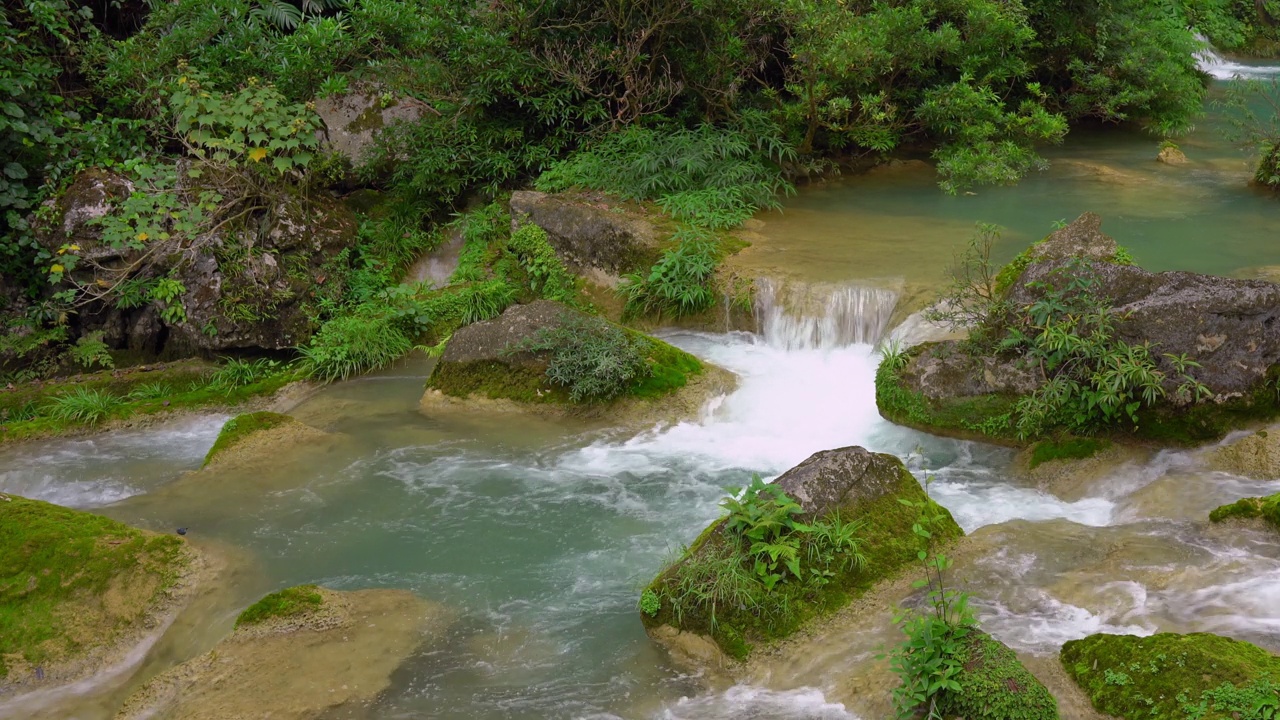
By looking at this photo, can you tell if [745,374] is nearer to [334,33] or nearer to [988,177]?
[988,177]

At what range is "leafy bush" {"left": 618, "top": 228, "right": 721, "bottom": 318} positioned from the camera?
11719mm

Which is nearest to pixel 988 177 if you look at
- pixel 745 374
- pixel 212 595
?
pixel 745 374

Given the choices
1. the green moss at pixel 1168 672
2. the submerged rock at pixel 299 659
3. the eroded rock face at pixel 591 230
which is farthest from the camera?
the eroded rock face at pixel 591 230

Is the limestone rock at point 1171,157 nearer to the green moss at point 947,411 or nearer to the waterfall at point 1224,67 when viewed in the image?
the waterfall at point 1224,67

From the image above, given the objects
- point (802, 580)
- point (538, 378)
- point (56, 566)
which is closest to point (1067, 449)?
point (802, 580)

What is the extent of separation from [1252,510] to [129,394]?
10534 millimetres

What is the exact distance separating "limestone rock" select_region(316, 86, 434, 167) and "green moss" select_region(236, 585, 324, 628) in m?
8.54

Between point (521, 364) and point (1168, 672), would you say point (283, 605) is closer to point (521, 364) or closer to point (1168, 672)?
point (521, 364)

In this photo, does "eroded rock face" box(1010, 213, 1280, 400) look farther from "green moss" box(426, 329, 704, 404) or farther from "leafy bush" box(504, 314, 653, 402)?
"leafy bush" box(504, 314, 653, 402)

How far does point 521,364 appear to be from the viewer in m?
10.3

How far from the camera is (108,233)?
11.5 m

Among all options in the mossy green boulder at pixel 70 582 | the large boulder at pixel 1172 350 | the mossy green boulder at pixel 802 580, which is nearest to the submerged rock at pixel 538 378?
the large boulder at pixel 1172 350

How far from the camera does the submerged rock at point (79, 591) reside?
6.61m

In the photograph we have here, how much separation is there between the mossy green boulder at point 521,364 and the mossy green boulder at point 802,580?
3.02 metres
